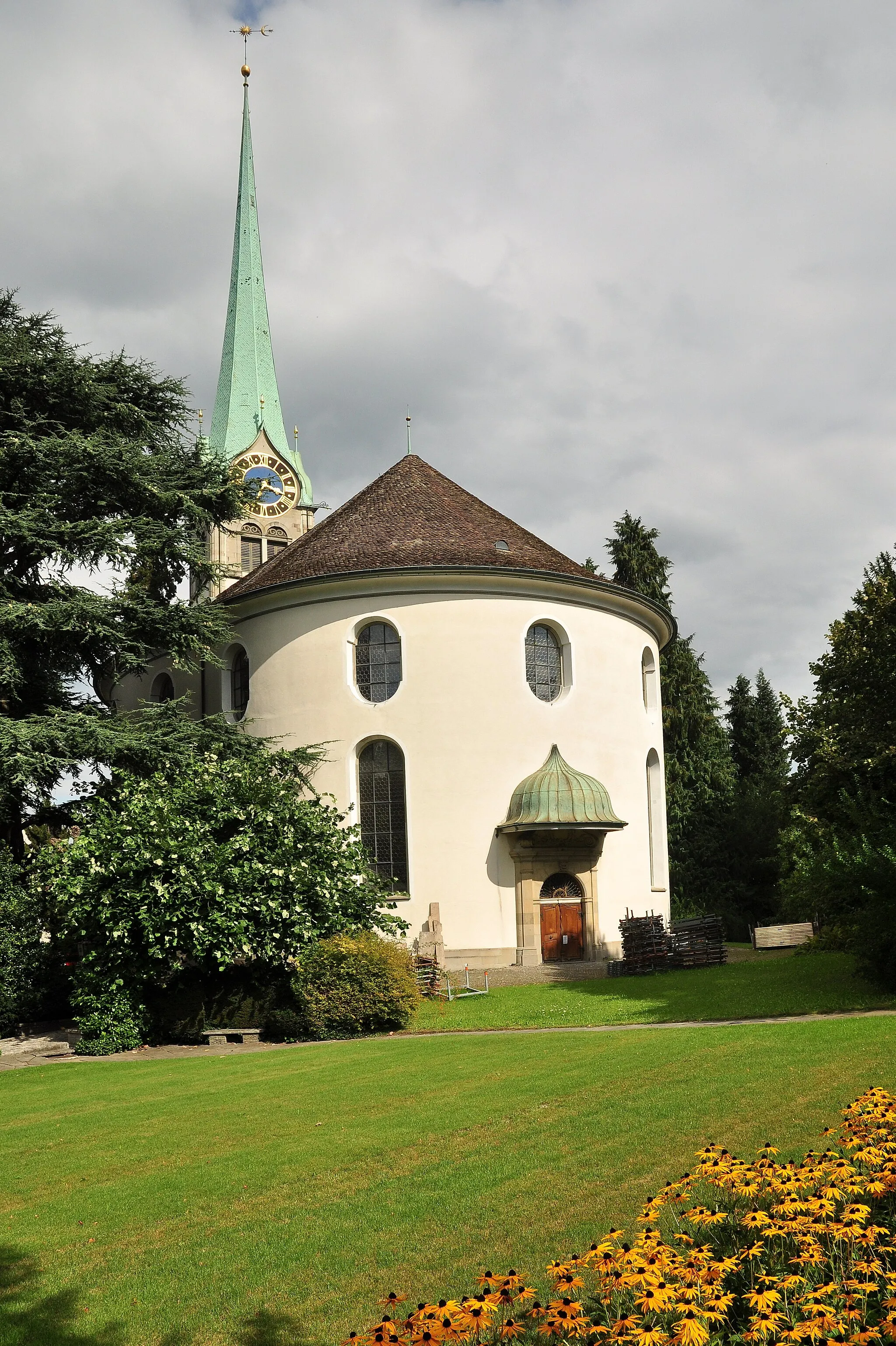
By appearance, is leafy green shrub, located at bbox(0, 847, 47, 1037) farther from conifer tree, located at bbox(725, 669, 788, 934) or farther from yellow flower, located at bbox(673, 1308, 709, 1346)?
conifer tree, located at bbox(725, 669, 788, 934)

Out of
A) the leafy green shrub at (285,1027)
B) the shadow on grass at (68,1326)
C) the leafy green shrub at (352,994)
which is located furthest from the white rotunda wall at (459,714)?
the shadow on grass at (68,1326)

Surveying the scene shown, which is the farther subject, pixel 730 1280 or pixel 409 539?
pixel 409 539

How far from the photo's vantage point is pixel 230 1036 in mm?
20859

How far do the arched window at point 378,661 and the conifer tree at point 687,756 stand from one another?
2149 cm

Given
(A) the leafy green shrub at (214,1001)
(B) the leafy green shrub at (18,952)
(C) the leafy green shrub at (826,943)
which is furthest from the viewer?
(C) the leafy green shrub at (826,943)

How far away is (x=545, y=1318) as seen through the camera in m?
5.34

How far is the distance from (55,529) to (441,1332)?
22942mm

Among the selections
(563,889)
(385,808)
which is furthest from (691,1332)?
(563,889)

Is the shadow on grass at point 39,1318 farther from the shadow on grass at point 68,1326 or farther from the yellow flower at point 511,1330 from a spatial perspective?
the yellow flower at point 511,1330

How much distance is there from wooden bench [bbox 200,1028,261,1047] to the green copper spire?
98.9ft

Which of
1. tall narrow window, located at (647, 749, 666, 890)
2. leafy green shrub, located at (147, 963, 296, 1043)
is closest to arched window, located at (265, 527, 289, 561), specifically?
tall narrow window, located at (647, 749, 666, 890)

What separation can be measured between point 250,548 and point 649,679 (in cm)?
1872

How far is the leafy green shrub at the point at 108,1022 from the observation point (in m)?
20.3

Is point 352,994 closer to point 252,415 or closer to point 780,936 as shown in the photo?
point 780,936
